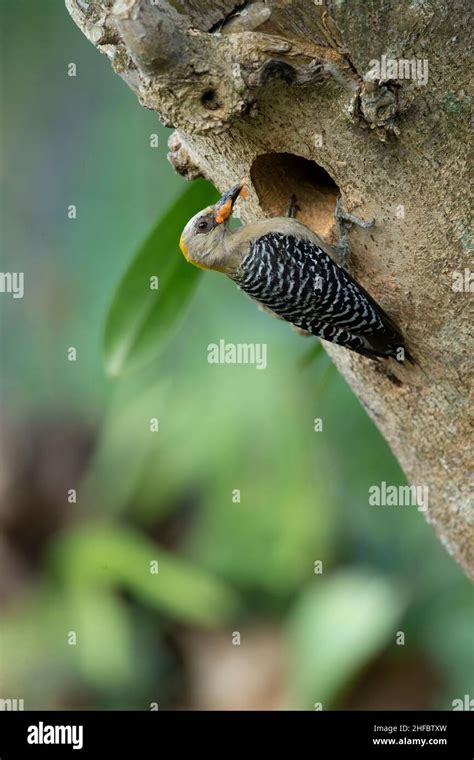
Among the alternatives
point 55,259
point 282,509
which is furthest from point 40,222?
point 282,509

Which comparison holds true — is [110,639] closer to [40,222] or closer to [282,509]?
[282,509]

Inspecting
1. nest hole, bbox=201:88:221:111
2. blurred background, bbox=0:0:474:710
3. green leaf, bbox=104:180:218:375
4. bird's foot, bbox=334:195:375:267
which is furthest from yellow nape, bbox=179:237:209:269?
blurred background, bbox=0:0:474:710

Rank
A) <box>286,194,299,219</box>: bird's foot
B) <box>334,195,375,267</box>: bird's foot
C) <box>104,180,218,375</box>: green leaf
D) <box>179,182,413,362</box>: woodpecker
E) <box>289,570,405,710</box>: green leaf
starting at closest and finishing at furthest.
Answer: <box>334,195,375,267</box>: bird's foot, <box>179,182,413,362</box>: woodpecker, <box>286,194,299,219</box>: bird's foot, <box>104,180,218,375</box>: green leaf, <box>289,570,405,710</box>: green leaf

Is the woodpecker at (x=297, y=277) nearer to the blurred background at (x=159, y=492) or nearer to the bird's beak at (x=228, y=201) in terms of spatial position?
the bird's beak at (x=228, y=201)

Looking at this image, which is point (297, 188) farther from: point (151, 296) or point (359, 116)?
point (151, 296)

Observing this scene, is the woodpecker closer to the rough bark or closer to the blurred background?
the rough bark

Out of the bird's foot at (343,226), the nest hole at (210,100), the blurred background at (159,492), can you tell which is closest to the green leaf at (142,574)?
the blurred background at (159,492)

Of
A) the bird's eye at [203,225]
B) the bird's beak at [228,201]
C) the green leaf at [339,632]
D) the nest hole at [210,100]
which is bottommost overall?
the green leaf at [339,632]
